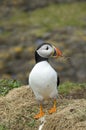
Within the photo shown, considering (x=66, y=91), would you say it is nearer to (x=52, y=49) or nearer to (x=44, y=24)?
(x=52, y=49)

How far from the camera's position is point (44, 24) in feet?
80.0

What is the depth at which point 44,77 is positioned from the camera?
352 inches

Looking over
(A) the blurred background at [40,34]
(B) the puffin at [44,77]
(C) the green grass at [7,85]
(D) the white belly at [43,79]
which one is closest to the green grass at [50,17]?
(A) the blurred background at [40,34]

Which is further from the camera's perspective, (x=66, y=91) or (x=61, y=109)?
(x=66, y=91)

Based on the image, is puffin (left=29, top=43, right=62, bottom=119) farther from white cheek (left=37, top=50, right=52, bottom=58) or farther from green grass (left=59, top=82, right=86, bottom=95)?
green grass (left=59, top=82, right=86, bottom=95)

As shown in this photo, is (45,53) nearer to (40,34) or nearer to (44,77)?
(44,77)

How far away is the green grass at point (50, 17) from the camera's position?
2402 cm

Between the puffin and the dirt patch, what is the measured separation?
230 millimetres

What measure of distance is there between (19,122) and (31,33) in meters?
14.2

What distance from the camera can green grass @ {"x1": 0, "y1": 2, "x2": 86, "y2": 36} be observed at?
78.8 feet

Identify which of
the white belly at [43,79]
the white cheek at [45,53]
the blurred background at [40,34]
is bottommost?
the blurred background at [40,34]

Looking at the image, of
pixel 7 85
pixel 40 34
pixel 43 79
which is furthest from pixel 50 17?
pixel 43 79

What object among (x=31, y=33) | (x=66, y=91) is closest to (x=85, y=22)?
(x=31, y=33)

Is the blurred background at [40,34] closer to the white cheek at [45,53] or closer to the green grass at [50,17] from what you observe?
the green grass at [50,17]
